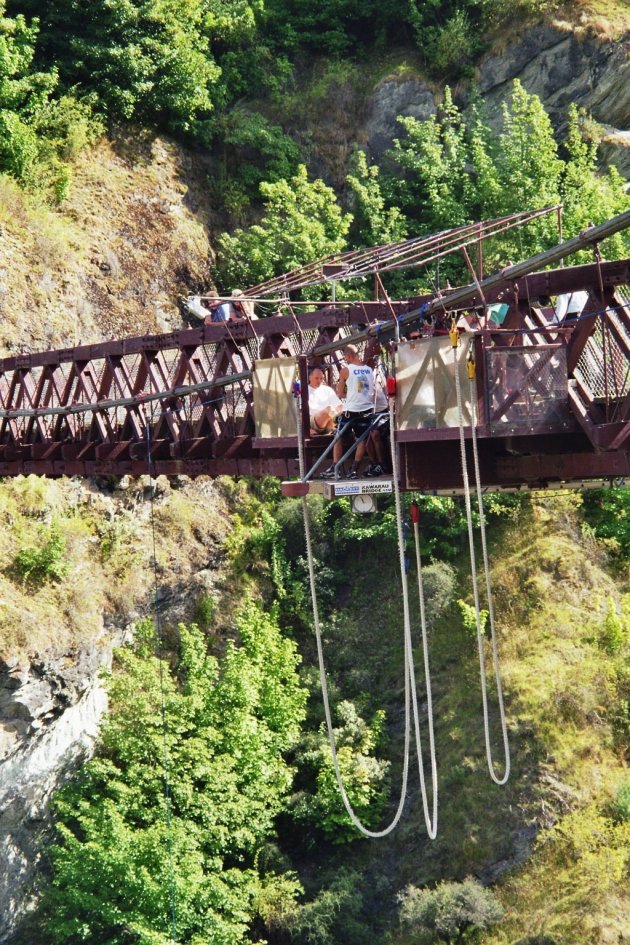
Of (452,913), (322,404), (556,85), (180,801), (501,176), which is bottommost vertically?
(452,913)

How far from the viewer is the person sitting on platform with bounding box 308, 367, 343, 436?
545 inches

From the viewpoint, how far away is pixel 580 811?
74.5ft

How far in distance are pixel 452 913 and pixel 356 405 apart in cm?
1211

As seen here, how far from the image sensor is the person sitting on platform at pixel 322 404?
45.4 feet

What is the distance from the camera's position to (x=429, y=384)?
12.1 meters

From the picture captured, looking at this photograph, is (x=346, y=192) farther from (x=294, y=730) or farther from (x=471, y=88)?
(x=294, y=730)

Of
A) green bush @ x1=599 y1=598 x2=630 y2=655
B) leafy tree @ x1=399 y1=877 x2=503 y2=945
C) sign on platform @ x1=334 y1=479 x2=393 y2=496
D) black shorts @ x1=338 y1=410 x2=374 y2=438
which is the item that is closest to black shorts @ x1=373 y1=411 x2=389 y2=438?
black shorts @ x1=338 y1=410 x2=374 y2=438

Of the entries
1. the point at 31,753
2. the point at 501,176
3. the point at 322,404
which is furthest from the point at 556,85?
the point at 322,404

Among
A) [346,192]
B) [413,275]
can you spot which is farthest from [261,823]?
[346,192]

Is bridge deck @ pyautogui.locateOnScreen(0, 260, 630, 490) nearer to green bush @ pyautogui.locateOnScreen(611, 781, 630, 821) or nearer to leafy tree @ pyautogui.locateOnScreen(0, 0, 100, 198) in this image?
leafy tree @ pyautogui.locateOnScreen(0, 0, 100, 198)

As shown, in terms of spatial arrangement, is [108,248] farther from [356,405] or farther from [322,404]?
[356,405]

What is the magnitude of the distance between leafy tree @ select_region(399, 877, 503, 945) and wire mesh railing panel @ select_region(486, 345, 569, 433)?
12.8 meters

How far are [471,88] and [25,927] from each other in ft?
80.1

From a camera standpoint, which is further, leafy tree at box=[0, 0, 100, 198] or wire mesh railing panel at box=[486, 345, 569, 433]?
leafy tree at box=[0, 0, 100, 198]
